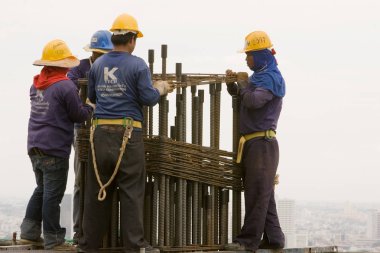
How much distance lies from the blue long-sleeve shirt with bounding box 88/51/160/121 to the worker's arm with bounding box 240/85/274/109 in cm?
171

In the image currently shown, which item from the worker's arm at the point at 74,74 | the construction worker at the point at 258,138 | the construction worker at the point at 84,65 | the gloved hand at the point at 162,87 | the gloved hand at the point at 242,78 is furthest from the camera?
the worker's arm at the point at 74,74

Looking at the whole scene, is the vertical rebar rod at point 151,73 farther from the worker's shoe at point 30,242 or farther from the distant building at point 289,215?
the distant building at point 289,215

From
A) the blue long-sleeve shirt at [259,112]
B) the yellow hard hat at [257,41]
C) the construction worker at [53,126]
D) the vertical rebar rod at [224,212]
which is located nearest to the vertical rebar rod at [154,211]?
the vertical rebar rod at [224,212]

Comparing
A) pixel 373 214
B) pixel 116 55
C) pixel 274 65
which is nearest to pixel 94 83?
pixel 116 55

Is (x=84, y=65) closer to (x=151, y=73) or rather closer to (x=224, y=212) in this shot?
(x=151, y=73)

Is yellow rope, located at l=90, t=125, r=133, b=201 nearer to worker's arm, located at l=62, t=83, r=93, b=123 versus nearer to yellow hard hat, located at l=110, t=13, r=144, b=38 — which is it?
worker's arm, located at l=62, t=83, r=93, b=123

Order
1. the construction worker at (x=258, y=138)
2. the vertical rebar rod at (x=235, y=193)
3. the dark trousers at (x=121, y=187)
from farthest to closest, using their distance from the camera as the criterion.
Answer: the vertical rebar rod at (x=235, y=193) < the construction worker at (x=258, y=138) < the dark trousers at (x=121, y=187)

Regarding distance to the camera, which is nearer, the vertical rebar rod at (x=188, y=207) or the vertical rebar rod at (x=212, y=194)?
the vertical rebar rod at (x=188, y=207)

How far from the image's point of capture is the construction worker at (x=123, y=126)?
16.6 meters

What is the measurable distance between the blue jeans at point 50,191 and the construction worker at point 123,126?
3.24ft

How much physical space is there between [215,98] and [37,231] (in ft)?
11.4

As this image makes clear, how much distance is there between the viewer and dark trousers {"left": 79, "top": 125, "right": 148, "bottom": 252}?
16625mm

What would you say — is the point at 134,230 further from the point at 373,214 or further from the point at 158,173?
the point at 373,214

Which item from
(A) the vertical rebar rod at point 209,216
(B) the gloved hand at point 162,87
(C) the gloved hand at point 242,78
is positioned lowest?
(A) the vertical rebar rod at point 209,216
